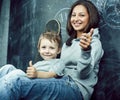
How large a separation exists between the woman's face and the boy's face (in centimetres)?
25

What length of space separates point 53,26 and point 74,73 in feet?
2.24

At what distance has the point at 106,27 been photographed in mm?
2602

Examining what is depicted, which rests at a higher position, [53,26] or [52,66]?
[53,26]

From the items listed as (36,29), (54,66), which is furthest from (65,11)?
(54,66)

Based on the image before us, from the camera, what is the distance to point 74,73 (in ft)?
7.40

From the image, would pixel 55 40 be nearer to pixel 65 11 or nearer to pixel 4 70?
pixel 4 70

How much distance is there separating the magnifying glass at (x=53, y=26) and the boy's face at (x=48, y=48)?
429 mm

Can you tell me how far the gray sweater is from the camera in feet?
6.60

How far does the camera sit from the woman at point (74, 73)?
188cm

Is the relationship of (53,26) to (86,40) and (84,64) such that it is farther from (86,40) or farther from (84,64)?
(86,40)

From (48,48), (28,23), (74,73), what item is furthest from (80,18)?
(28,23)

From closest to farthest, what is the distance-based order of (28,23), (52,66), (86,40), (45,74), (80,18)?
(86,40) < (45,74) < (52,66) < (80,18) < (28,23)

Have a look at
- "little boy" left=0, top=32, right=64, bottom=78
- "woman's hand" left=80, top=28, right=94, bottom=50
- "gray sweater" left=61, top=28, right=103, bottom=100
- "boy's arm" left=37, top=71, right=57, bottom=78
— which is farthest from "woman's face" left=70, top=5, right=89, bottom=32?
"woman's hand" left=80, top=28, right=94, bottom=50

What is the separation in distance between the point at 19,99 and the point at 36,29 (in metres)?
1.29
